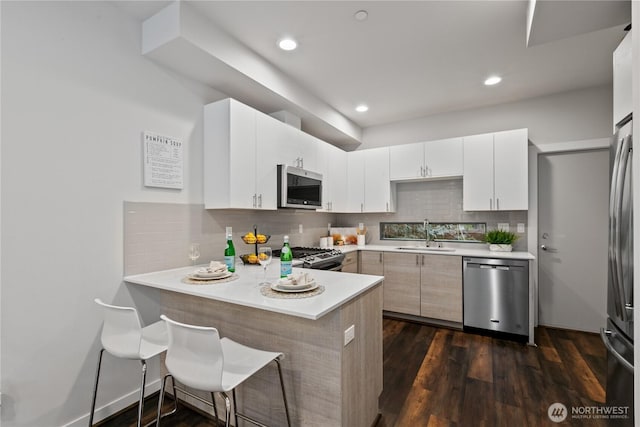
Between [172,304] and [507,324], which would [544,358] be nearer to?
[507,324]

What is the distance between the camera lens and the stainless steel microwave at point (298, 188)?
293cm

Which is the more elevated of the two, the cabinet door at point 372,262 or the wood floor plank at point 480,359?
the cabinet door at point 372,262

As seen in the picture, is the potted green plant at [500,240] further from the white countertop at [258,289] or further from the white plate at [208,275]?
the white plate at [208,275]

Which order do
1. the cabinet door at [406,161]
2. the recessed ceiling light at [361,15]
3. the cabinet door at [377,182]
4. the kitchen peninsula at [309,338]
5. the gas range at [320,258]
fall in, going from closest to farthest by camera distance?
1. the kitchen peninsula at [309,338]
2. the recessed ceiling light at [361,15]
3. the gas range at [320,258]
4. the cabinet door at [406,161]
5. the cabinet door at [377,182]

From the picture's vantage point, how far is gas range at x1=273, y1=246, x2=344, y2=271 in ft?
9.46

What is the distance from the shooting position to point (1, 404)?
4.95ft

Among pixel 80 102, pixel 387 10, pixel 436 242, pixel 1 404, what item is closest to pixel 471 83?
pixel 387 10

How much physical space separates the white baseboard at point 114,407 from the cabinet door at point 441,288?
2842mm

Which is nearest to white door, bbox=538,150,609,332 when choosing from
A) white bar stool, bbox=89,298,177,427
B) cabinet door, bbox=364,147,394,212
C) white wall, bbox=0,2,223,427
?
cabinet door, bbox=364,147,394,212

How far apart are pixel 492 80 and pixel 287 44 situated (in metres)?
2.17

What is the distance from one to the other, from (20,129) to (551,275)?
16.0ft

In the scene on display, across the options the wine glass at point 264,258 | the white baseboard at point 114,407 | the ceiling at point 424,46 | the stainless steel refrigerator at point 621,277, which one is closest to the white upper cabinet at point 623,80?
the stainless steel refrigerator at point 621,277

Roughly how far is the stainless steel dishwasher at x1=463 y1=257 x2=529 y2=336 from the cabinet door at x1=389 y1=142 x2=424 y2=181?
129 centimetres

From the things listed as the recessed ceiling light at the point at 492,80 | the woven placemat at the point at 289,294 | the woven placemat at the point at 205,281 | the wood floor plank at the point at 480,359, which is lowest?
the wood floor plank at the point at 480,359
